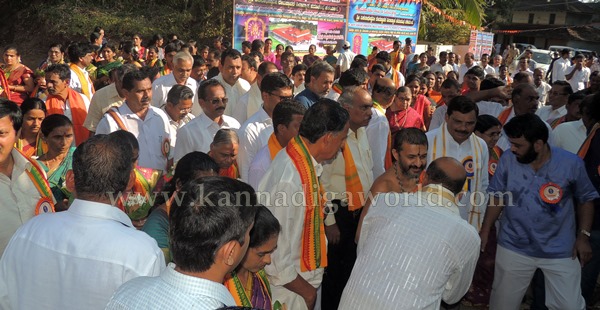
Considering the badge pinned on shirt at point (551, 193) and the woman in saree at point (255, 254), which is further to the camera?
the badge pinned on shirt at point (551, 193)

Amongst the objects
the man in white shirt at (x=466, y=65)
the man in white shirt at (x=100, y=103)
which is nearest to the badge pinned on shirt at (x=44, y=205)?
the man in white shirt at (x=100, y=103)

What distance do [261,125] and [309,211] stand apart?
1652 millimetres

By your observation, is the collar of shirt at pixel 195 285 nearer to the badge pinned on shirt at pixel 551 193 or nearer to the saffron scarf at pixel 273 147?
the saffron scarf at pixel 273 147

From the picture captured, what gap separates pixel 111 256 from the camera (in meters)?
1.94

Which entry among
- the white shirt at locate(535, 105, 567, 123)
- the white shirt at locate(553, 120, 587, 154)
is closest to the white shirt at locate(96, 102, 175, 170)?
the white shirt at locate(553, 120, 587, 154)

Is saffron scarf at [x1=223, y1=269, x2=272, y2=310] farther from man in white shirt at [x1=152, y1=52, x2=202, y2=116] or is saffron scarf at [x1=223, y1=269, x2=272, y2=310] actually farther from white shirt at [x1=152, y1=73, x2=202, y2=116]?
white shirt at [x1=152, y1=73, x2=202, y2=116]

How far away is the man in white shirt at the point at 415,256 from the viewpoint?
2527 mm

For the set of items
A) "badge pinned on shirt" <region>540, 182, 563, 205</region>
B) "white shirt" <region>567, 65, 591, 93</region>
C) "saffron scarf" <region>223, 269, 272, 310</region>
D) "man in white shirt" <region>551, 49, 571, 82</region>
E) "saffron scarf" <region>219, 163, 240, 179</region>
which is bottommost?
"saffron scarf" <region>223, 269, 272, 310</region>

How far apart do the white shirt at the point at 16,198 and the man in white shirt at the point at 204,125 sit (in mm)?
1736

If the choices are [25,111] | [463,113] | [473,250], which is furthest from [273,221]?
[25,111]

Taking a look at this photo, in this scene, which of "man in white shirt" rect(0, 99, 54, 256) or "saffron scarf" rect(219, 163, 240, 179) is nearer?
"man in white shirt" rect(0, 99, 54, 256)

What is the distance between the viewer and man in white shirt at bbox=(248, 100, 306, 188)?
3797 millimetres

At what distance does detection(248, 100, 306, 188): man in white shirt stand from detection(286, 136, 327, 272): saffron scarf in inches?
23.7

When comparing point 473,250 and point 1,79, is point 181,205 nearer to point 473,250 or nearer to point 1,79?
point 473,250
